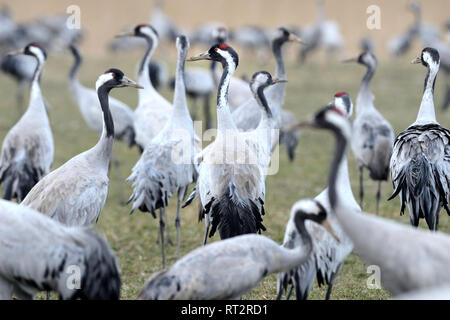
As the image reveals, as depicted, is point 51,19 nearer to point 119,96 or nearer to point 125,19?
point 119,96

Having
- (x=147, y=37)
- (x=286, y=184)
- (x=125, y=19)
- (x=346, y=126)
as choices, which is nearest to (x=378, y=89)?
(x=286, y=184)

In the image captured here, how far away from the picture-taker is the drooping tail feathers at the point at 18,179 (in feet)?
20.8

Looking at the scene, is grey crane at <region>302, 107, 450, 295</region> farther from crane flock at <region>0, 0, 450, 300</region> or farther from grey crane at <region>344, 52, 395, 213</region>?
grey crane at <region>344, 52, 395, 213</region>

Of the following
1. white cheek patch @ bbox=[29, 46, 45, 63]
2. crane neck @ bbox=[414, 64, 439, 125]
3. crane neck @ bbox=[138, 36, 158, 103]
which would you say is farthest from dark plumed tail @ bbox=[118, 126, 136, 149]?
crane neck @ bbox=[414, 64, 439, 125]

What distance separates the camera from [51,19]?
19547mm

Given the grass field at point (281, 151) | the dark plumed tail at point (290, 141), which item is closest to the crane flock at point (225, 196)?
the grass field at point (281, 151)

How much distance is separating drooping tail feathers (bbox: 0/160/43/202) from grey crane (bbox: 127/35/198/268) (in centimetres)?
105

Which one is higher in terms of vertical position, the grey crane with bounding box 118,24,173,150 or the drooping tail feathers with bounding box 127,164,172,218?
the grey crane with bounding box 118,24,173,150

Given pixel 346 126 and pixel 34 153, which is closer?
pixel 346 126

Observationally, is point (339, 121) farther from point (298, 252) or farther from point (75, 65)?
point (75, 65)

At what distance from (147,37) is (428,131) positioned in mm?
4014

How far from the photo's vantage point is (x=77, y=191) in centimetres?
505

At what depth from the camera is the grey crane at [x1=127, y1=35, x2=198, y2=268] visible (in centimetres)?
588

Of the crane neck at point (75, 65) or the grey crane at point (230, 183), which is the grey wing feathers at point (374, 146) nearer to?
the grey crane at point (230, 183)
